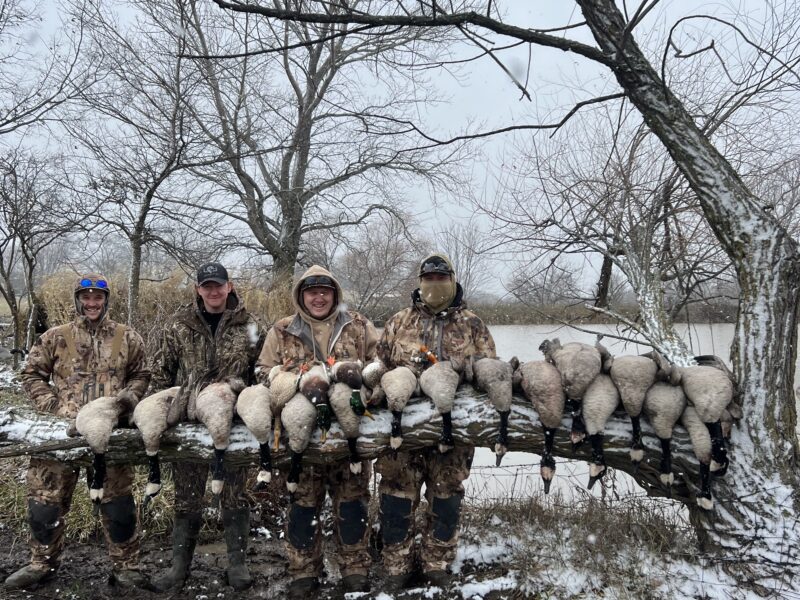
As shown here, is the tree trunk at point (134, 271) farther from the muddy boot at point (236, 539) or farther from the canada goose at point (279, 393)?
the canada goose at point (279, 393)

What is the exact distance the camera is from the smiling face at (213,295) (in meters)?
4.00

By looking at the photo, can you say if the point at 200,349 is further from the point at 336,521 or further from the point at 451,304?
the point at 451,304

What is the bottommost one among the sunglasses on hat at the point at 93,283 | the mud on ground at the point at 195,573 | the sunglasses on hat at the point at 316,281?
the mud on ground at the point at 195,573

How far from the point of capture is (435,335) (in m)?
3.99

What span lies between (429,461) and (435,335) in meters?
1.00

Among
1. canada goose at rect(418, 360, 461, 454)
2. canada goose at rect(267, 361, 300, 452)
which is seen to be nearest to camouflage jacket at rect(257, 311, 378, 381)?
canada goose at rect(267, 361, 300, 452)

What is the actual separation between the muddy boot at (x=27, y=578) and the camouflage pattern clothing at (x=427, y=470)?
2.79 m

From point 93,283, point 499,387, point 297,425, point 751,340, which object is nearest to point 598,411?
point 499,387

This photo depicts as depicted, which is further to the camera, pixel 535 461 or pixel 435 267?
pixel 535 461

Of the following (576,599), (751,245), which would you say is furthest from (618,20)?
(576,599)

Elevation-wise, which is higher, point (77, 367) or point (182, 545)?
point (77, 367)

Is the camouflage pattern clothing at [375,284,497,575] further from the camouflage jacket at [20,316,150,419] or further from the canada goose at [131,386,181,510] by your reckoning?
the camouflage jacket at [20,316,150,419]

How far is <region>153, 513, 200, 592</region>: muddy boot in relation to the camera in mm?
4078

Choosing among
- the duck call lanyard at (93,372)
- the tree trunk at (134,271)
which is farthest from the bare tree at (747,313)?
the tree trunk at (134,271)
